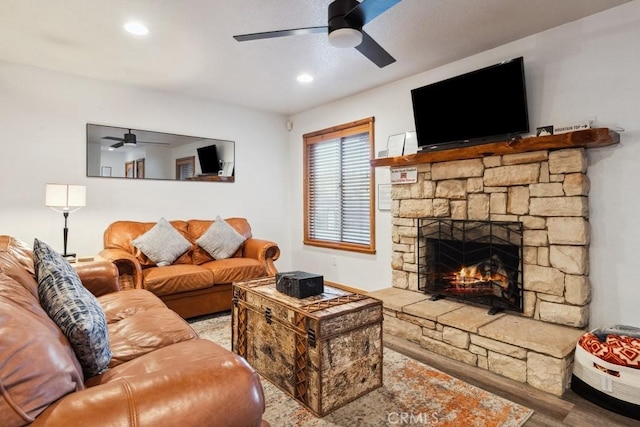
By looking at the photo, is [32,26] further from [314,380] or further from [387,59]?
[314,380]

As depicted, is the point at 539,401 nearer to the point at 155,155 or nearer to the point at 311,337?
the point at 311,337

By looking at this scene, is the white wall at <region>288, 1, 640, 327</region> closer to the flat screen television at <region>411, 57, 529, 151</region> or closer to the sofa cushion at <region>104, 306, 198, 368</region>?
the flat screen television at <region>411, 57, 529, 151</region>

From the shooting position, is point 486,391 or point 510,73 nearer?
point 486,391

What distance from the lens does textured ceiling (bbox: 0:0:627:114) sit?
2467 mm

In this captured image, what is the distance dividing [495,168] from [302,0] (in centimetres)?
200

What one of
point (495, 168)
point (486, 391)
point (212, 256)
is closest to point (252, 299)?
point (486, 391)

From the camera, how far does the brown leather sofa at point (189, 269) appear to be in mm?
3281

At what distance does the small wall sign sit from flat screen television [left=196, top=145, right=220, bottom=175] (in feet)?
8.01

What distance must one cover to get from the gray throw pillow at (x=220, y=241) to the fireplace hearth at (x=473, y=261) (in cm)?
216

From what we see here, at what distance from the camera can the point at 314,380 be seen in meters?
1.94

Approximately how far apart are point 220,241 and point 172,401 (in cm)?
336

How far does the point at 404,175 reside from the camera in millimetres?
3617

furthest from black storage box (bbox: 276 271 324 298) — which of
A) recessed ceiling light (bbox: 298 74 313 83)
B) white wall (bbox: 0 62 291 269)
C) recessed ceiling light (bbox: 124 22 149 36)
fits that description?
white wall (bbox: 0 62 291 269)

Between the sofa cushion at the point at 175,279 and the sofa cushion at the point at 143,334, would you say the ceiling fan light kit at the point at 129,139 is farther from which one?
the sofa cushion at the point at 143,334
